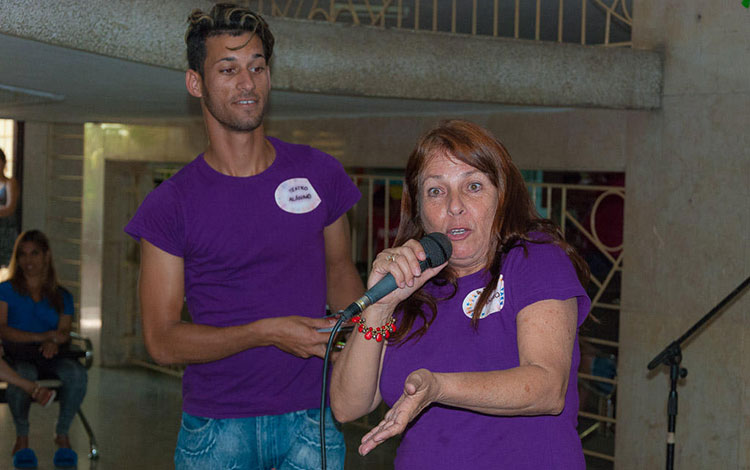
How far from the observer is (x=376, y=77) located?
3977 mm

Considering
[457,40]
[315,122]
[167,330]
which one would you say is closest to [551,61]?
[457,40]

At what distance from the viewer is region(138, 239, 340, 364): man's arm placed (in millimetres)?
2078

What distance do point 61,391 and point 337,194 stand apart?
13.6 ft

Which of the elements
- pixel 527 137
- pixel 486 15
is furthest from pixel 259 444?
pixel 486 15

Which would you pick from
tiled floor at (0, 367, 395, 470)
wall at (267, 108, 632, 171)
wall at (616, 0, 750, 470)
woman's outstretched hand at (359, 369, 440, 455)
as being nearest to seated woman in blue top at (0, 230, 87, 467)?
tiled floor at (0, 367, 395, 470)

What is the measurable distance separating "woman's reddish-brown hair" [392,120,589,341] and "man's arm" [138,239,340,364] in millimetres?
396

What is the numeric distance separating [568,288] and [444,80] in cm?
267

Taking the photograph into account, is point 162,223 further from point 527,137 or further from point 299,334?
point 527,137

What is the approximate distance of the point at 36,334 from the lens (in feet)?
19.3

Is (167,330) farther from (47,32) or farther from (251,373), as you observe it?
(47,32)

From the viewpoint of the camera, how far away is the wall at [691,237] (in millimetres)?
4215

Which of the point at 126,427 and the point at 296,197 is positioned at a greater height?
the point at 296,197

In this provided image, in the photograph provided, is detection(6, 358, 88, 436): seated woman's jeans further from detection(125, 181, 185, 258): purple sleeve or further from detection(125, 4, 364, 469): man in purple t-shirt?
detection(125, 181, 185, 258): purple sleeve

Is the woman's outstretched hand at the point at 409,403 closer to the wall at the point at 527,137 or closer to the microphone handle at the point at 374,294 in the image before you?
the microphone handle at the point at 374,294
